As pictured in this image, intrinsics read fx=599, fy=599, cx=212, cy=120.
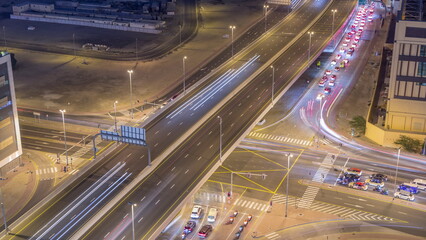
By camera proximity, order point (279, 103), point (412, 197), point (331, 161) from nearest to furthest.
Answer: point (412, 197), point (331, 161), point (279, 103)

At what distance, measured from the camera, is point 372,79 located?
15388 centimetres

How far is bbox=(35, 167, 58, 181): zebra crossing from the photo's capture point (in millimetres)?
105250

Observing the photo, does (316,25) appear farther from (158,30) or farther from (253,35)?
(158,30)

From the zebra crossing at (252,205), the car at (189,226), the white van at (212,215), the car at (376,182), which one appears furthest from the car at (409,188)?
the car at (189,226)

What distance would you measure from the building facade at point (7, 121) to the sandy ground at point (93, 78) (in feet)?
86.6

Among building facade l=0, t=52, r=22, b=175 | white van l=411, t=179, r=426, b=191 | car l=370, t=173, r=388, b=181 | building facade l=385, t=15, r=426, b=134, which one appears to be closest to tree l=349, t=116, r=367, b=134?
building facade l=385, t=15, r=426, b=134

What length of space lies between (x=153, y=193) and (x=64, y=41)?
362ft

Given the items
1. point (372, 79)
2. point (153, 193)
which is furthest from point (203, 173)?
point (372, 79)

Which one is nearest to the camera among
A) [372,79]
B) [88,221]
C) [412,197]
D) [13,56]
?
[88,221]

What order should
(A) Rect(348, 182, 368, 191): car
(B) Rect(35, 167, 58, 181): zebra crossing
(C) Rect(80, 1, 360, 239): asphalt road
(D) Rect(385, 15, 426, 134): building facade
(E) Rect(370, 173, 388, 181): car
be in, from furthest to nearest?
(D) Rect(385, 15, 426, 134): building facade
(E) Rect(370, 173, 388, 181): car
(B) Rect(35, 167, 58, 181): zebra crossing
(A) Rect(348, 182, 368, 191): car
(C) Rect(80, 1, 360, 239): asphalt road

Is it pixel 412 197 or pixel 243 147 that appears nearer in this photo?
pixel 412 197

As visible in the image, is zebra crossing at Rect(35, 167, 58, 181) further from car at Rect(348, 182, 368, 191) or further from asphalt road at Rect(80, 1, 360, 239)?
car at Rect(348, 182, 368, 191)

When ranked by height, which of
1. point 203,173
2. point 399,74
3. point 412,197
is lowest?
point 412,197

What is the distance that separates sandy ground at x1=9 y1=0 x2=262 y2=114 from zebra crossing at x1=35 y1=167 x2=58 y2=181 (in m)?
27.5
